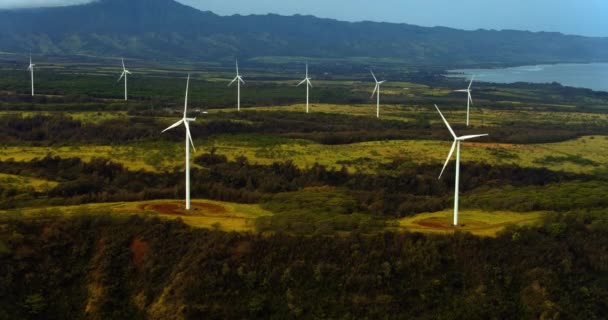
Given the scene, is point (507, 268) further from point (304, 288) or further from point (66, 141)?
point (66, 141)

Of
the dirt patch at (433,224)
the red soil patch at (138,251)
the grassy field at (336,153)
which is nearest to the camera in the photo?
the red soil patch at (138,251)

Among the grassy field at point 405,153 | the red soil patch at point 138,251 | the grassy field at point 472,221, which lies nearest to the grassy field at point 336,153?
the grassy field at point 405,153

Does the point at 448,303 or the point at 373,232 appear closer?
the point at 448,303

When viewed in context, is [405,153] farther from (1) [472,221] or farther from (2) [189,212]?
(2) [189,212]

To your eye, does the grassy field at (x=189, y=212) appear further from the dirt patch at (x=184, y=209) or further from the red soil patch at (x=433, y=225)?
the red soil patch at (x=433, y=225)

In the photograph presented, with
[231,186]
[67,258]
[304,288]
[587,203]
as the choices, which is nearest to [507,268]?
[304,288]

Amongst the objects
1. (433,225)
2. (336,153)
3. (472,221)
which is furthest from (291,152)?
(433,225)

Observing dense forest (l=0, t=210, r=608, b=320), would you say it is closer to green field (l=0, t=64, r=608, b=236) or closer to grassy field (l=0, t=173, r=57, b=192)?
green field (l=0, t=64, r=608, b=236)
